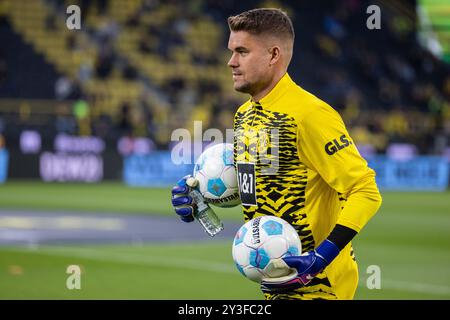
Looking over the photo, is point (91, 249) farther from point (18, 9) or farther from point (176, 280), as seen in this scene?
point (18, 9)

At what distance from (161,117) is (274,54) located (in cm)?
2899

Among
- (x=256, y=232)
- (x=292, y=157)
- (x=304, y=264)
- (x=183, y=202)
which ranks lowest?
(x=304, y=264)

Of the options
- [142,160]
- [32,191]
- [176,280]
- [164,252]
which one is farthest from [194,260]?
[142,160]

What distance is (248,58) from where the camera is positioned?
4.73 m

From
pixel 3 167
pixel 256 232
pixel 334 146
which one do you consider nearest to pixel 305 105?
pixel 334 146

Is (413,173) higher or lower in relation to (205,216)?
lower

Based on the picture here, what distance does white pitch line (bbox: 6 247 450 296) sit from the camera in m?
11.2

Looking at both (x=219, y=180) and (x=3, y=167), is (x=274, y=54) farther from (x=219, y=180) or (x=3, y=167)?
(x=3, y=167)


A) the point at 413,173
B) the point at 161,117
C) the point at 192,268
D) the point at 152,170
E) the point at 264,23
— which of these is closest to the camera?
the point at 264,23

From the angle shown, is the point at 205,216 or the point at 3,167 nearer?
the point at 205,216

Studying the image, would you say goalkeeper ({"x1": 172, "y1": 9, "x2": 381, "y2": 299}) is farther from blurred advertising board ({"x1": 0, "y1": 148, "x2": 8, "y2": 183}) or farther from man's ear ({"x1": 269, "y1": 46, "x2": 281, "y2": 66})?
blurred advertising board ({"x1": 0, "y1": 148, "x2": 8, "y2": 183})

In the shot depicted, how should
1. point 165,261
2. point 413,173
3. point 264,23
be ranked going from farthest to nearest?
point 413,173
point 165,261
point 264,23

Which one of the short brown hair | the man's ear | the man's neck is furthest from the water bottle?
the short brown hair

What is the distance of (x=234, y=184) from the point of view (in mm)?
5203
